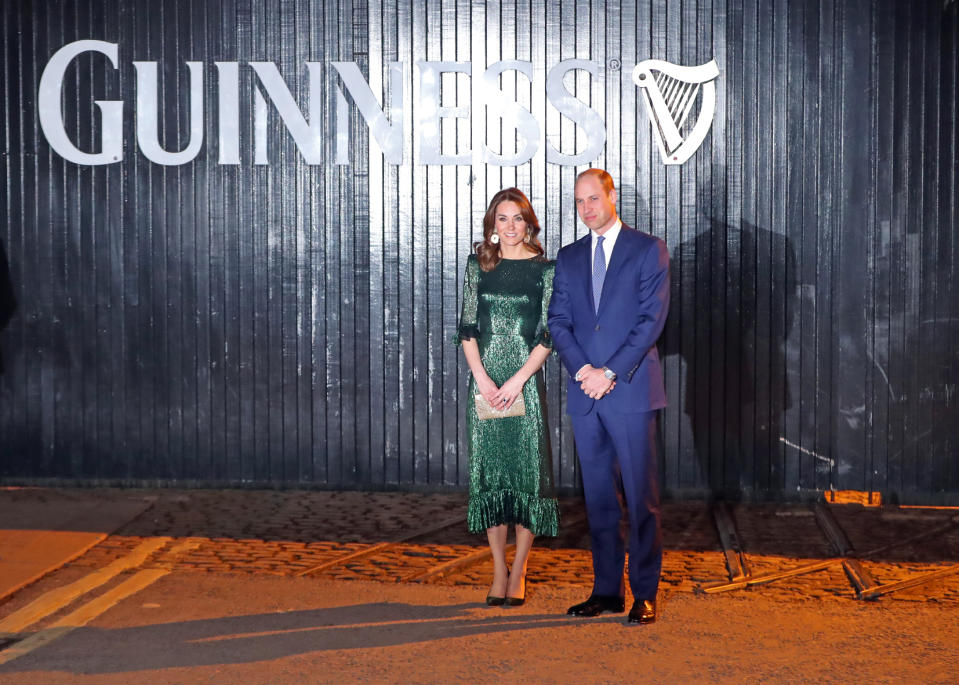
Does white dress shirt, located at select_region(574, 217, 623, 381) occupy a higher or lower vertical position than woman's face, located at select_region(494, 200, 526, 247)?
lower

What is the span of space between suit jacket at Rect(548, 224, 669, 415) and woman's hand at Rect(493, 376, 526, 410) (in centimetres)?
26

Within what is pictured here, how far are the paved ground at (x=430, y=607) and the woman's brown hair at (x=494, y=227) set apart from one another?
163 centimetres

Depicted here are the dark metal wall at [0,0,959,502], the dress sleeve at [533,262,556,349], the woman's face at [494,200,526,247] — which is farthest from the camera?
the dark metal wall at [0,0,959,502]

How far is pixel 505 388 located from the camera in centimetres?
541

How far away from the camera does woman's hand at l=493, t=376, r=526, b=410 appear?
5398mm

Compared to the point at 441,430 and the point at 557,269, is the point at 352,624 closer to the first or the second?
the point at 557,269

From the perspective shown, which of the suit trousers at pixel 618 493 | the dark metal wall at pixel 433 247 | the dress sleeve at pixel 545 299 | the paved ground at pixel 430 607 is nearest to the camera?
the paved ground at pixel 430 607

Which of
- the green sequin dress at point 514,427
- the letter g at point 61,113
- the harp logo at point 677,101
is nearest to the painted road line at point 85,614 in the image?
the green sequin dress at point 514,427

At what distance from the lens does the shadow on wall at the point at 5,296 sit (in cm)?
830

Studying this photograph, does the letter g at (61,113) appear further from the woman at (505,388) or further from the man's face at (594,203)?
the man's face at (594,203)

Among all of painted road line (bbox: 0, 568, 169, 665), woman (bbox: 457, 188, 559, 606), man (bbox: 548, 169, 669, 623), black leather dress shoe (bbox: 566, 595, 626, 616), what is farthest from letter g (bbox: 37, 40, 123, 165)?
black leather dress shoe (bbox: 566, 595, 626, 616)

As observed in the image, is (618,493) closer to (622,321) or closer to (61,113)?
(622,321)

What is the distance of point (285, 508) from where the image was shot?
7.68 meters

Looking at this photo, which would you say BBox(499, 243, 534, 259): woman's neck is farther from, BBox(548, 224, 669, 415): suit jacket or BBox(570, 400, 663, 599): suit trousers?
BBox(570, 400, 663, 599): suit trousers
